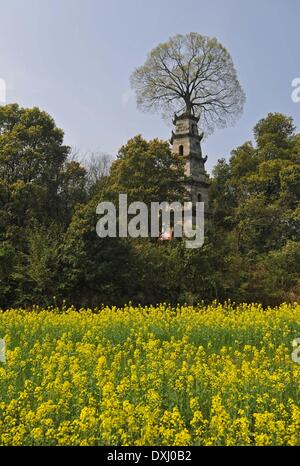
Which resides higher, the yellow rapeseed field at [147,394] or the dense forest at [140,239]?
the dense forest at [140,239]

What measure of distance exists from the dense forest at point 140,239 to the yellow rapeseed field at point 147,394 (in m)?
6.72

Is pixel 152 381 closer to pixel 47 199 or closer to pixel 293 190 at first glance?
pixel 47 199

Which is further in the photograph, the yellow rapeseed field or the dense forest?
the dense forest

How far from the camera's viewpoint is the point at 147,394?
4488 mm

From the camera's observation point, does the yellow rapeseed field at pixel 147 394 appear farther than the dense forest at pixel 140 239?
No

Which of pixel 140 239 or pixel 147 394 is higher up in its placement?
pixel 140 239

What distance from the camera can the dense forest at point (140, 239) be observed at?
15008 millimetres

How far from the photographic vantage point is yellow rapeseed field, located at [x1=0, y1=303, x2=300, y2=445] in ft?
12.1

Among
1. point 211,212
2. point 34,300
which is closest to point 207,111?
point 211,212

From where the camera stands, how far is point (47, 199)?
66.8ft

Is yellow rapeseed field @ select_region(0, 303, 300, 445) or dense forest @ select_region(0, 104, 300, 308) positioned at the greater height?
dense forest @ select_region(0, 104, 300, 308)

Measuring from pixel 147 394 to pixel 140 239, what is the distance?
13.2 m

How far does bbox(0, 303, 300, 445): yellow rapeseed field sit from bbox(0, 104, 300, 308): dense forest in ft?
22.0
